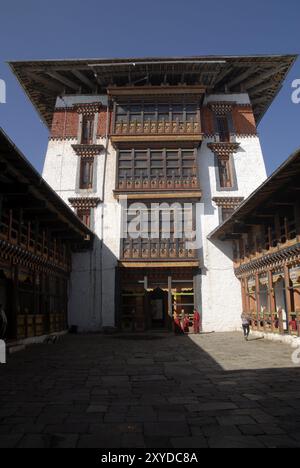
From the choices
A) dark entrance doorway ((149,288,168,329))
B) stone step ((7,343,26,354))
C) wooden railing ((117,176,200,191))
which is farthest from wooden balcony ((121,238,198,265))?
stone step ((7,343,26,354))

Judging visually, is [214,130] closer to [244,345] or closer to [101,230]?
[101,230]

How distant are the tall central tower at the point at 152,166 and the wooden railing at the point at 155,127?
0.06m

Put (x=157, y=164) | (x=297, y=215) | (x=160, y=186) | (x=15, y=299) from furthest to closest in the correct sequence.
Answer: (x=157, y=164) → (x=160, y=186) → (x=297, y=215) → (x=15, y=299)

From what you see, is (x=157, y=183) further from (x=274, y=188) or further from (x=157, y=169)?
(x=274, y=188)

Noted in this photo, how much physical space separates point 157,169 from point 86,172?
13.7 feet

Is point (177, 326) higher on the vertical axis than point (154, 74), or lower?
lower

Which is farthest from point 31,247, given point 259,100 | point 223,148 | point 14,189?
point 259,100

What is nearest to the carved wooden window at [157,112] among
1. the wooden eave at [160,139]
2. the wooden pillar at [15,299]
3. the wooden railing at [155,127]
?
the wooden railing at [155,127]

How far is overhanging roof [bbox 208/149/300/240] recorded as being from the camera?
9.92 meters

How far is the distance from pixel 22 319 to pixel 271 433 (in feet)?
34.6

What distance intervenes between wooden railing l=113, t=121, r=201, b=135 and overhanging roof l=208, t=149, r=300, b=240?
7565 mm

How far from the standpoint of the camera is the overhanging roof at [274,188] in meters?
9.92

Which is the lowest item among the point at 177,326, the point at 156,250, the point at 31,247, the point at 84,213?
the point at 177,326

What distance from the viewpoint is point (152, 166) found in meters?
21.5
